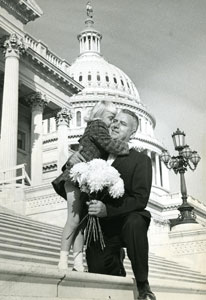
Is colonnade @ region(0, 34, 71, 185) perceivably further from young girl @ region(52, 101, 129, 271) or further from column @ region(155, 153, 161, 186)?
column @ region(155, 153, 161, 186)

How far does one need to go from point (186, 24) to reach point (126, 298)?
581 cm

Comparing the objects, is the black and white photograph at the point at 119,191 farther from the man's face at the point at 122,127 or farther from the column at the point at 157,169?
the column at the point at 157,169

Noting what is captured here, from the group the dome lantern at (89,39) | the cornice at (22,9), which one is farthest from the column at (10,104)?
the dome lantern at (89,39)

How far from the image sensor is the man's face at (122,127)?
457 cm

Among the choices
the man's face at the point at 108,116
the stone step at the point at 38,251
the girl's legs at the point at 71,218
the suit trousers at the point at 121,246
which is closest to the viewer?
the suit trousers at the point at 121,246

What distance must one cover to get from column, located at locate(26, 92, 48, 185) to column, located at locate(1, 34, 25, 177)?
483cm

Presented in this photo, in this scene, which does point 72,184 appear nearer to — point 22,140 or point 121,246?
point 121,246

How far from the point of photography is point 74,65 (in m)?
102

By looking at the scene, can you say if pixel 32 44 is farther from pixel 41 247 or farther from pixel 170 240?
pixel 41 247

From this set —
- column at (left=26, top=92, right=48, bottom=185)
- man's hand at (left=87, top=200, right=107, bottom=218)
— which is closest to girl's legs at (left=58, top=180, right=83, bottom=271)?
man's hand at (left=87, top=200, right=107, bottom=218)

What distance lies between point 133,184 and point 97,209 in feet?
1.43

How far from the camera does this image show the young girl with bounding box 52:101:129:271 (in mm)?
4410

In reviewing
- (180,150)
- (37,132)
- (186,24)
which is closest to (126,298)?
(186,24)

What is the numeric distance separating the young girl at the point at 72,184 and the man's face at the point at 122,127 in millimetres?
89
